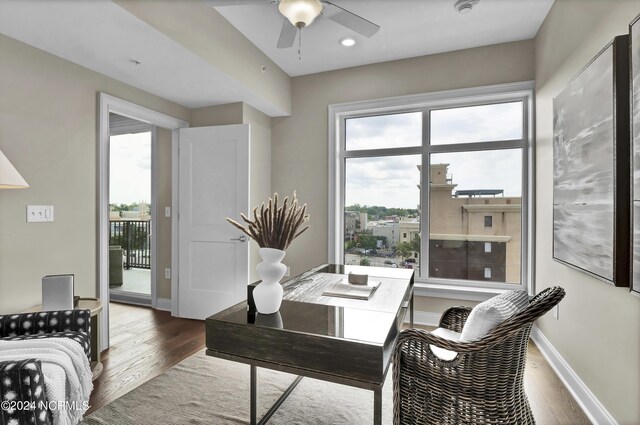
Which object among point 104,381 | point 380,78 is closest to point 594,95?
point 380,78

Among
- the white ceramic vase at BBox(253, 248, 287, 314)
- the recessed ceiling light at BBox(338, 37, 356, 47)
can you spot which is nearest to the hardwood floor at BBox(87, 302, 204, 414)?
the white ceramic vase at BBox(253, 248, 287, 314)

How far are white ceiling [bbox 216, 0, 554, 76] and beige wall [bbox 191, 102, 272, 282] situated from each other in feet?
2.15

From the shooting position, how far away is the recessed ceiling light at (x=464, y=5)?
2.52m

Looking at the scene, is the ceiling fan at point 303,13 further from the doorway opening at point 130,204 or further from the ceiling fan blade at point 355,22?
the doorway opening at point 130,204

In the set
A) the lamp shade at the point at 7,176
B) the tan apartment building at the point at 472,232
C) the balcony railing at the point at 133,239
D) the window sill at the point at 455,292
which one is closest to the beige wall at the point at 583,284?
the tan apartment building at the point at 472,232

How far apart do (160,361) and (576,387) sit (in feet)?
9.64

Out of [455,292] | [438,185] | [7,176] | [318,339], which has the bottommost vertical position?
[455,292]

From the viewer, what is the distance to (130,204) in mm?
5359

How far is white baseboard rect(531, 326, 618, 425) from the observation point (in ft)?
5.89

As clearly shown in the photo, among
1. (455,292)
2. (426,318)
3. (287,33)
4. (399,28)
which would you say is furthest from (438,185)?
(287,33)

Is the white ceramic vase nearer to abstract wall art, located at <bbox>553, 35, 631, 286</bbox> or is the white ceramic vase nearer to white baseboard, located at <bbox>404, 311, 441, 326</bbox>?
abstract wall art, located at <bbox>553, 35, 631, 286</bbox>

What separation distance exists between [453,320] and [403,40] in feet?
8.30

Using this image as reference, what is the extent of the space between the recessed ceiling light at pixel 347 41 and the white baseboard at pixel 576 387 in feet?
10.1

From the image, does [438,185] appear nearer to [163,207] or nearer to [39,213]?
[163,207]
